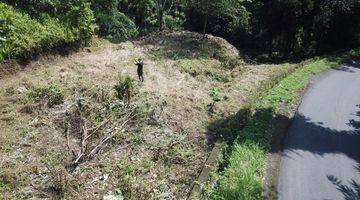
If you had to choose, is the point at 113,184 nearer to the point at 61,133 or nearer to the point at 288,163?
the point at 61,133

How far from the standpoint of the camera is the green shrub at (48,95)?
570 inches

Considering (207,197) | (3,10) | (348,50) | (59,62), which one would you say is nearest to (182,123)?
(207,197)

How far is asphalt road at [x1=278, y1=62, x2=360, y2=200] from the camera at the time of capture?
11211mm

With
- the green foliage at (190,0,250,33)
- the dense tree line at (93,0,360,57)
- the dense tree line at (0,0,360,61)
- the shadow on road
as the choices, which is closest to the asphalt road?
the shadow on road

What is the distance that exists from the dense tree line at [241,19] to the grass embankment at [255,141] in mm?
6188

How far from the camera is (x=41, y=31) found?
18.0m

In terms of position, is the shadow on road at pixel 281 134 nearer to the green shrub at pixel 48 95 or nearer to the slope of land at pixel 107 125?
the slope of land at pixel 107 125

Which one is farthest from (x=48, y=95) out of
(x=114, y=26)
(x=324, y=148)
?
(x=114, y=26)

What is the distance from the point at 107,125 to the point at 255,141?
5.03 meters

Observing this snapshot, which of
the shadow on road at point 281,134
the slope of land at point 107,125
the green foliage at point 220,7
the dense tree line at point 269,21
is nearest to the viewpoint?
the slope of land at point 107,125

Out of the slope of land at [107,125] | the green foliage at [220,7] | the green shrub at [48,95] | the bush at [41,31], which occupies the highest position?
the green foliage at [220,7]

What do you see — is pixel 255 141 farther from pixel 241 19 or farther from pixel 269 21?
pixel 269 21

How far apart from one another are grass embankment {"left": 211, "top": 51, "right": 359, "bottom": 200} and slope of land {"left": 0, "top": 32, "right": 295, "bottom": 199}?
105 centimetres

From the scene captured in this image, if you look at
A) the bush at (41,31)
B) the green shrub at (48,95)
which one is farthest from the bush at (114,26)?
the green shrub at (48,95)
